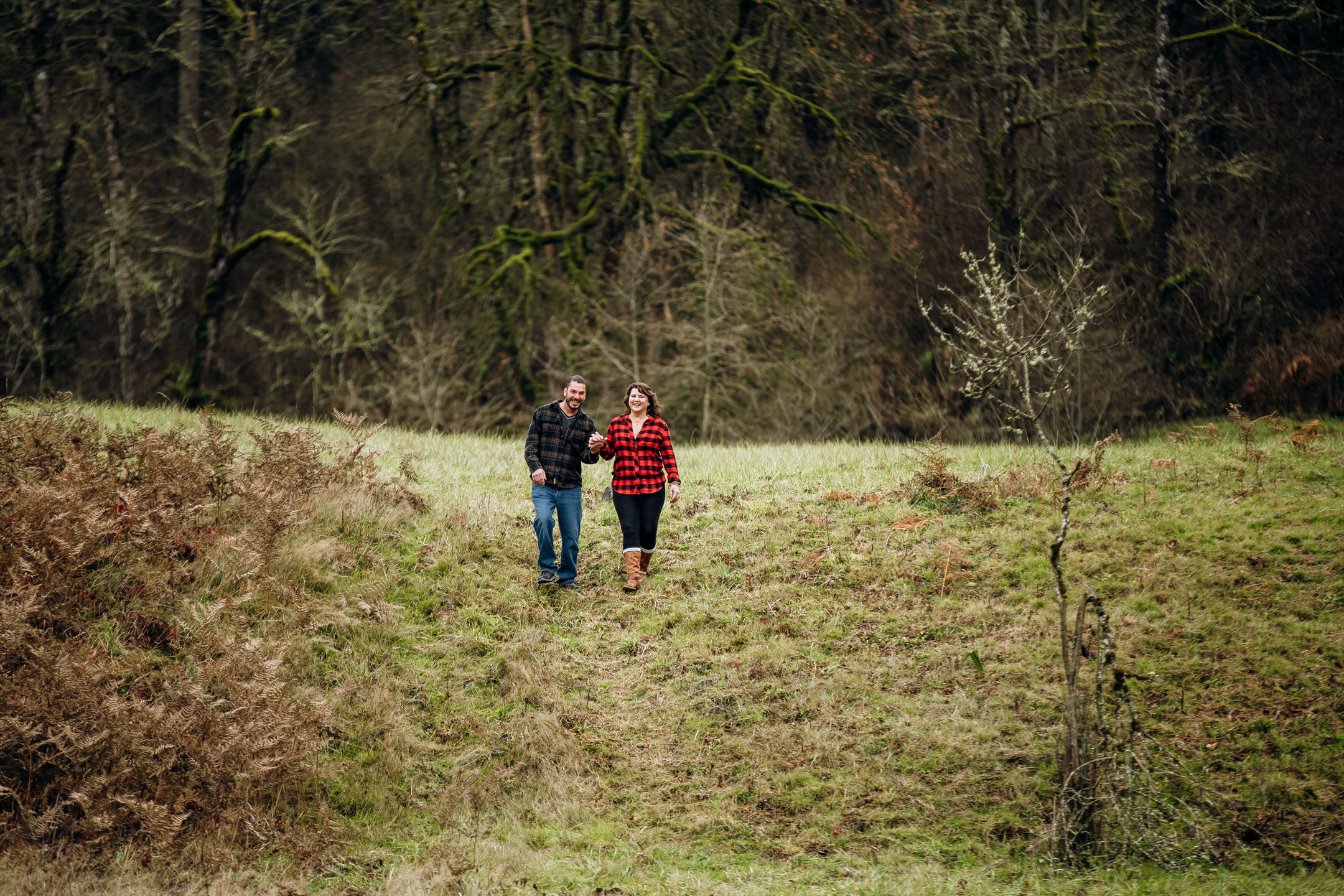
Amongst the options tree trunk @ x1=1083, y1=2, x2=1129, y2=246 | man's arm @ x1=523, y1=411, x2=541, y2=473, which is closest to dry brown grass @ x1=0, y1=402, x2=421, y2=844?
man's arm @ x1=523, y1=411, x2=541, y2=473

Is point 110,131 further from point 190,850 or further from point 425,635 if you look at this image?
point 190,850

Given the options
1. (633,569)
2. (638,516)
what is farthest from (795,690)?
(638,516)

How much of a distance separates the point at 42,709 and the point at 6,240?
18.3 m

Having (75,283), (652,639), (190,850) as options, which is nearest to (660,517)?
(652,639)

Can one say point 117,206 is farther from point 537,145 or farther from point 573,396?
point 573,396

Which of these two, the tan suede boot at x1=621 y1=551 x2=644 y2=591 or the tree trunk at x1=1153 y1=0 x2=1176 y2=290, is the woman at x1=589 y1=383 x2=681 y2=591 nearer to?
the tan suede boot at x1=621 y1=551 x2=644 y2=591

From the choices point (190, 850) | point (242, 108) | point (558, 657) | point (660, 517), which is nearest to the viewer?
point (190, 850)

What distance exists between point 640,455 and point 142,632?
4293 millimetres

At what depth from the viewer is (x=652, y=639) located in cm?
845

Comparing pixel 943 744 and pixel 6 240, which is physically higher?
pixel 6 240

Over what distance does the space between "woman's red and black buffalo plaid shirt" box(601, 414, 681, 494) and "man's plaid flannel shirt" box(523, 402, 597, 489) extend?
0.23m

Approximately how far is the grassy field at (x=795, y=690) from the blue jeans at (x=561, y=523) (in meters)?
0.33

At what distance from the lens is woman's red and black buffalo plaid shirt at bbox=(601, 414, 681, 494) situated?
8547mm

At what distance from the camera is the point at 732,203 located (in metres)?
18.1
